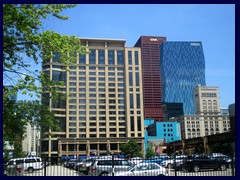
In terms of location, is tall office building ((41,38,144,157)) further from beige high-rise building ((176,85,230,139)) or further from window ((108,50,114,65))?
beige high-rise building ((176,85,230,139))

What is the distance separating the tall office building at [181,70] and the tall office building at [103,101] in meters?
60.7

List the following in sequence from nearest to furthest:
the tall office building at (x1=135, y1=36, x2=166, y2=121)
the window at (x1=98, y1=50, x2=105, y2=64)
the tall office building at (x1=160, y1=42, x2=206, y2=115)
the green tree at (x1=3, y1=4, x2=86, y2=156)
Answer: the green tree at (x1=3, y1=4, x2=86, y2=156) → the window at (x1=98, y1=50, x2=105, y2=64) → the tall office building at (x1=160, y1=42, x2=206, y2=115) → the tall office building at (x1=135, y1=36, x2=166, y2=121)

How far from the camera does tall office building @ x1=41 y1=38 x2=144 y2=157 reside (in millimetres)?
99500

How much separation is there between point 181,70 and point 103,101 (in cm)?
7208

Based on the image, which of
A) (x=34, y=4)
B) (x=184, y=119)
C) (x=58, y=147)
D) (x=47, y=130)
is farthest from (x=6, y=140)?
(x=184, y=119)

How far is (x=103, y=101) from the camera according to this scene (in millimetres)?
105500

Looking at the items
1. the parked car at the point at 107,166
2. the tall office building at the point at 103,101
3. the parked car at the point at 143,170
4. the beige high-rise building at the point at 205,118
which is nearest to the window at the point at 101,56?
the tall office building at the point at 103,101

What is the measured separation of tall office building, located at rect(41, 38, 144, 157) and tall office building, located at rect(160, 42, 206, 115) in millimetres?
60656

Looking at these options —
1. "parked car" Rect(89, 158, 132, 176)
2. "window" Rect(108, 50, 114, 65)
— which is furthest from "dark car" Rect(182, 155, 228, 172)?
"window" Rect(108, 50, 114, 65)

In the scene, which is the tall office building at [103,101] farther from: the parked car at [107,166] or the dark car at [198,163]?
the parked car at [107,166]

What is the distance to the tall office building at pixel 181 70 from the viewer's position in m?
162

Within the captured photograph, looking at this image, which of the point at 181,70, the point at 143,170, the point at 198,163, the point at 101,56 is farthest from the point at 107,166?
the point at 181,70

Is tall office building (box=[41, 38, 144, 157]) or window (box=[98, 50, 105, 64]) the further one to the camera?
window (box=[98, 50, 105, 64])
